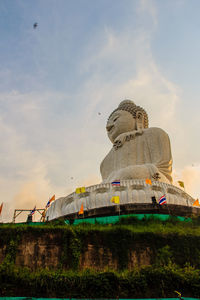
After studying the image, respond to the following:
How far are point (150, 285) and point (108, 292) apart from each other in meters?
0.94

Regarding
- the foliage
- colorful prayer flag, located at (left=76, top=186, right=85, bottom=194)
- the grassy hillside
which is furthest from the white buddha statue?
the foliage

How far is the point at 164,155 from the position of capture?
1529cm

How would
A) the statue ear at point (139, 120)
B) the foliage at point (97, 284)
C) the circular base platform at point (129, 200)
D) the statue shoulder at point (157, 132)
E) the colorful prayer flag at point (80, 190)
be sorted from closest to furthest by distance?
the foliage at point (97, 284), the circular base platform at point (129, 200), the colorful prayer flag at point (80, 190), the statue shoulder at point (157, 132), the statue ear at point (139, 120)

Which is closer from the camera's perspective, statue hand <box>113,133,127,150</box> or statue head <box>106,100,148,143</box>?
statue hand <box>113,133,127,150</box>

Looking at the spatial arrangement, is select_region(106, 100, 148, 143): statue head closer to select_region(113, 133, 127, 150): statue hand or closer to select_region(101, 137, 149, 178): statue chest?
select_region(113, 133, 127, 150): statue hand

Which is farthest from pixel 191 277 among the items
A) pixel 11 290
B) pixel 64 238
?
pixel 11 290

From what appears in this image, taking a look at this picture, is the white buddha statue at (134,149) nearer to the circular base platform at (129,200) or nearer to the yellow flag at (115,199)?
the circular base platform at (129,200)

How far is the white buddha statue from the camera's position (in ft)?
44.9

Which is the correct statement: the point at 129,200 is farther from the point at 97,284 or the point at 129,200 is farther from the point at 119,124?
the point at 119,124

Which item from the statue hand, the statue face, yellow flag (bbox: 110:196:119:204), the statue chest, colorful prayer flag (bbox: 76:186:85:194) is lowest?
yellow flag (bbox: 110:196:119:204)

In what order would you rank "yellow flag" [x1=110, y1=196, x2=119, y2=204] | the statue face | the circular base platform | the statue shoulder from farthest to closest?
the statue face < the statue shoulder < the circular base platform < "yellow flag" [x1=110, y1=196, x2=119, y2=204]

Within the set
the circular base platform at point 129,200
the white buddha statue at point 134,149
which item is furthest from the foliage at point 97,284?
the white buddha statue at point 134,149

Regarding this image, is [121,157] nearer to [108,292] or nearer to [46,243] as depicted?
[46,243]

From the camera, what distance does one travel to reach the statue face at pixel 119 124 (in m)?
17.7
